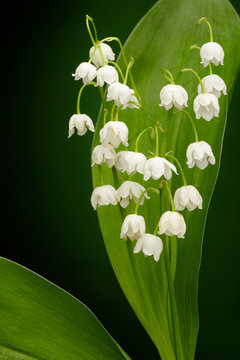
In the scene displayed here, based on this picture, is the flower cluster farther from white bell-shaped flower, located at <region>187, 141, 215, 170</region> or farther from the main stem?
the main stem

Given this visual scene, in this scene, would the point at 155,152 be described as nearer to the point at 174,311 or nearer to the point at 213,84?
the point at 213,84

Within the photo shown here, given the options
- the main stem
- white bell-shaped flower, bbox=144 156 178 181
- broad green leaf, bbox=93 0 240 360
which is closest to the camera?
white bell-shaped flower, bbox=144 156 178 181

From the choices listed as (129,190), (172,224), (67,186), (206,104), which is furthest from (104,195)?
(67,186)

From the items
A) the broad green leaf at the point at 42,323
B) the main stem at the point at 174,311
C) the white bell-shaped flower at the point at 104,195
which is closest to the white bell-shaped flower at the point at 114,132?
the white bell-shaped flower at the point at 104,195

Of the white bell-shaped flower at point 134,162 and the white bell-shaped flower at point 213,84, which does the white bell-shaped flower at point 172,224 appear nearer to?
the white bell-shaped flower at point 134,162

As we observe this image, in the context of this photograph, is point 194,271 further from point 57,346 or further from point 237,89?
point 237,89

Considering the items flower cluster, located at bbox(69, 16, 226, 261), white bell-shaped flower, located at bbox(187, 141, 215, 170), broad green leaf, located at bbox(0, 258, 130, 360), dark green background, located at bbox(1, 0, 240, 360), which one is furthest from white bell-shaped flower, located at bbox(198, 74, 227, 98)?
dark green background, located at bbox(1, 0, 240, 360)
